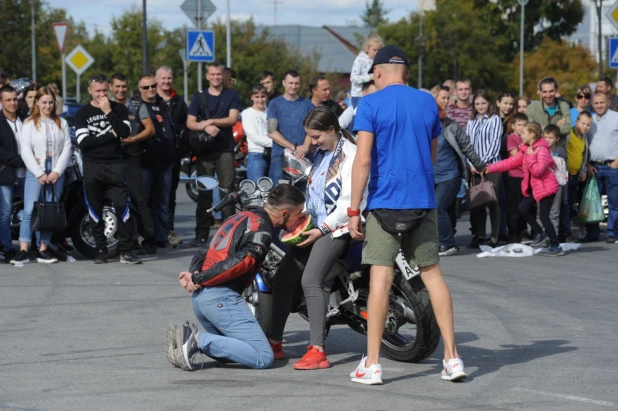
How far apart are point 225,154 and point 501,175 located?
11.7 feet

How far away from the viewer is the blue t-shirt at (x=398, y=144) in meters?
6.71

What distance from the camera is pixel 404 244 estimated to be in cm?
692

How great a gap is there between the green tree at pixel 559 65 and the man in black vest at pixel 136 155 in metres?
49.5

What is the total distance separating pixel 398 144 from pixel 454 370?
→ 4.60ft

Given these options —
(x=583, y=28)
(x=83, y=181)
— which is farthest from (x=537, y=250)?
(x=583, y=28)

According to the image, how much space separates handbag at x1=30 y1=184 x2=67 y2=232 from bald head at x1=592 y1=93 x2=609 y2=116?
23.9 feet

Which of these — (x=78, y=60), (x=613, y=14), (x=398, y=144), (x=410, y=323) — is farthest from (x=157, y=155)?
(x=78, y=60)

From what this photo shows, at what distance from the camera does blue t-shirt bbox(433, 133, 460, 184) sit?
13.3 meters

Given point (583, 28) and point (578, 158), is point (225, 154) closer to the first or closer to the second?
point (578, 158)

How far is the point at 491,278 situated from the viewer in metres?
11.7

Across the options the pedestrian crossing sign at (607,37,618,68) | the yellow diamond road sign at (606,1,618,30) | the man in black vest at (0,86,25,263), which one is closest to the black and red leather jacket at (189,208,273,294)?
the man in black vest at (0,86,25,263)

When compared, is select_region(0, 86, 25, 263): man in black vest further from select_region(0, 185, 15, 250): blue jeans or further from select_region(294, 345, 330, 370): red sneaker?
select_region(294, 345, 330, 370): red sneaker

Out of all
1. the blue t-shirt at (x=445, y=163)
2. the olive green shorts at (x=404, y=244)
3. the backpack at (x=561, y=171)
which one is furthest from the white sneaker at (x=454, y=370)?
the backpack at (x=561, y=171)

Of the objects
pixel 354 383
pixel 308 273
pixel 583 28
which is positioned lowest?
pixel 354 383
